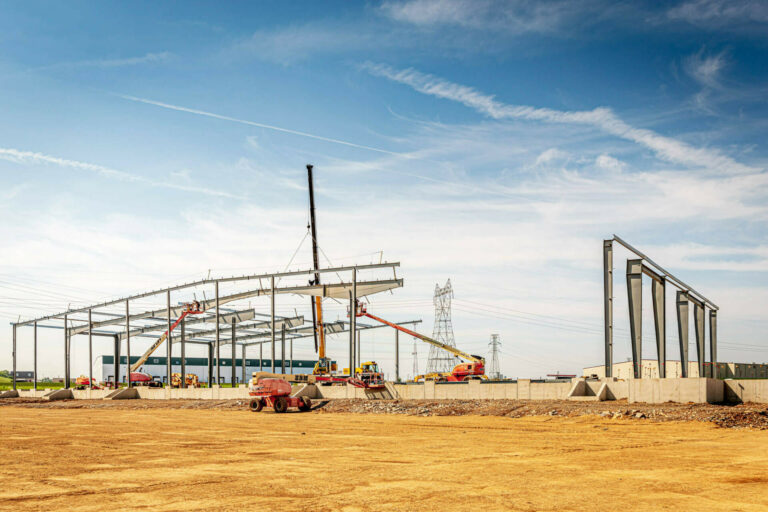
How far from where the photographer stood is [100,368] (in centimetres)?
12494

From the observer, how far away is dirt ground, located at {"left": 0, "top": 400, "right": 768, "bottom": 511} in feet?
33.1

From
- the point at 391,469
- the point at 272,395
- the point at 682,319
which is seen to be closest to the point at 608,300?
the point at 682,319

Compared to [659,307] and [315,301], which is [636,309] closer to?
[659,307]

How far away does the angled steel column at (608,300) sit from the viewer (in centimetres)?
3444

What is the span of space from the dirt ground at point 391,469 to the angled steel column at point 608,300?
10956 mm

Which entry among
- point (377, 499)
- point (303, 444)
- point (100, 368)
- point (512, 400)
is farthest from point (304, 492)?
point (100, 368)

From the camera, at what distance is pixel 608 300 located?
3472 centimetres

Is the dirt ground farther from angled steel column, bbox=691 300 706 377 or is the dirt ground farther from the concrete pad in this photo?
the concrete pad

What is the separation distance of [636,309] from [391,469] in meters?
25.2

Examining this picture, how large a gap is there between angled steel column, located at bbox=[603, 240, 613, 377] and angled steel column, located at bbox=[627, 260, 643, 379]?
3.82 feet

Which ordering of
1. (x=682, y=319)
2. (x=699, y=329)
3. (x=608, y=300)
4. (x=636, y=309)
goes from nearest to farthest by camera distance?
1. (x=608, y=300)
2. (x=636, y=309)
3. (x=682, y=319)
4. (x=699, y=329)

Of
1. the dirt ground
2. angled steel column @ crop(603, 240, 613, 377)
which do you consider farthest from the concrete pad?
angled steel column @ crop(603, 240, 613, 377)

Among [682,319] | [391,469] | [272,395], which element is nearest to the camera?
[391,469]

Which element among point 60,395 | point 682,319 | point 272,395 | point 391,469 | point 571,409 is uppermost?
point 682,319
